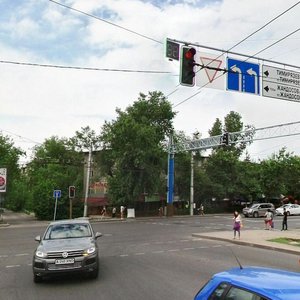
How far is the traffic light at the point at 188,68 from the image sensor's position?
13.7 metres

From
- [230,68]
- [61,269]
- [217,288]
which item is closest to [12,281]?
[61,269]

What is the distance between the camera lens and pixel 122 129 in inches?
2069

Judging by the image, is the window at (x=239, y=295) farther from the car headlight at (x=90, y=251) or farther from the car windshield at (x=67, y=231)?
the car windshield at (x=67, y=231)

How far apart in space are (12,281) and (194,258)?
21.4 ft

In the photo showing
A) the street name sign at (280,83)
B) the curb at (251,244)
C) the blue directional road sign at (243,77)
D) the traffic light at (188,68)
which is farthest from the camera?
the curb at (251,244)

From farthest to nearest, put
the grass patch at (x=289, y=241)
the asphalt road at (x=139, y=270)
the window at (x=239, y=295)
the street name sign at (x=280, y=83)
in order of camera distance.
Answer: the grass patch at (x=289, y=241) < the street name sign at (x=280, y=83) < the asphalt road at (x=139, y=270) < the window at (x=239, y=295)

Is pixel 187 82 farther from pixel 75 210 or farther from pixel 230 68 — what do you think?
pixel 75 210

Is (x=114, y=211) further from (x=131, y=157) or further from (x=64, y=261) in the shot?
(x=64, y=261)

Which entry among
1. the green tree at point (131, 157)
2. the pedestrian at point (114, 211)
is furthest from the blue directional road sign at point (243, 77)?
the pedestrian at point (114, 211)

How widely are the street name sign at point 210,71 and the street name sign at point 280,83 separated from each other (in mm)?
1804

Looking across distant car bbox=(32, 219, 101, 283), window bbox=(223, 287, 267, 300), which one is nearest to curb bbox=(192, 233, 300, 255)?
distant car bbox=(32, 219, 101, 283)

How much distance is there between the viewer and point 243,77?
1647 cm

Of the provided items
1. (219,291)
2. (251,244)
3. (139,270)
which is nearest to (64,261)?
(139,270)

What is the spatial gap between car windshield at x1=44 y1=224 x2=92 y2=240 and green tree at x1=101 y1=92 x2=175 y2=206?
3881 cm
